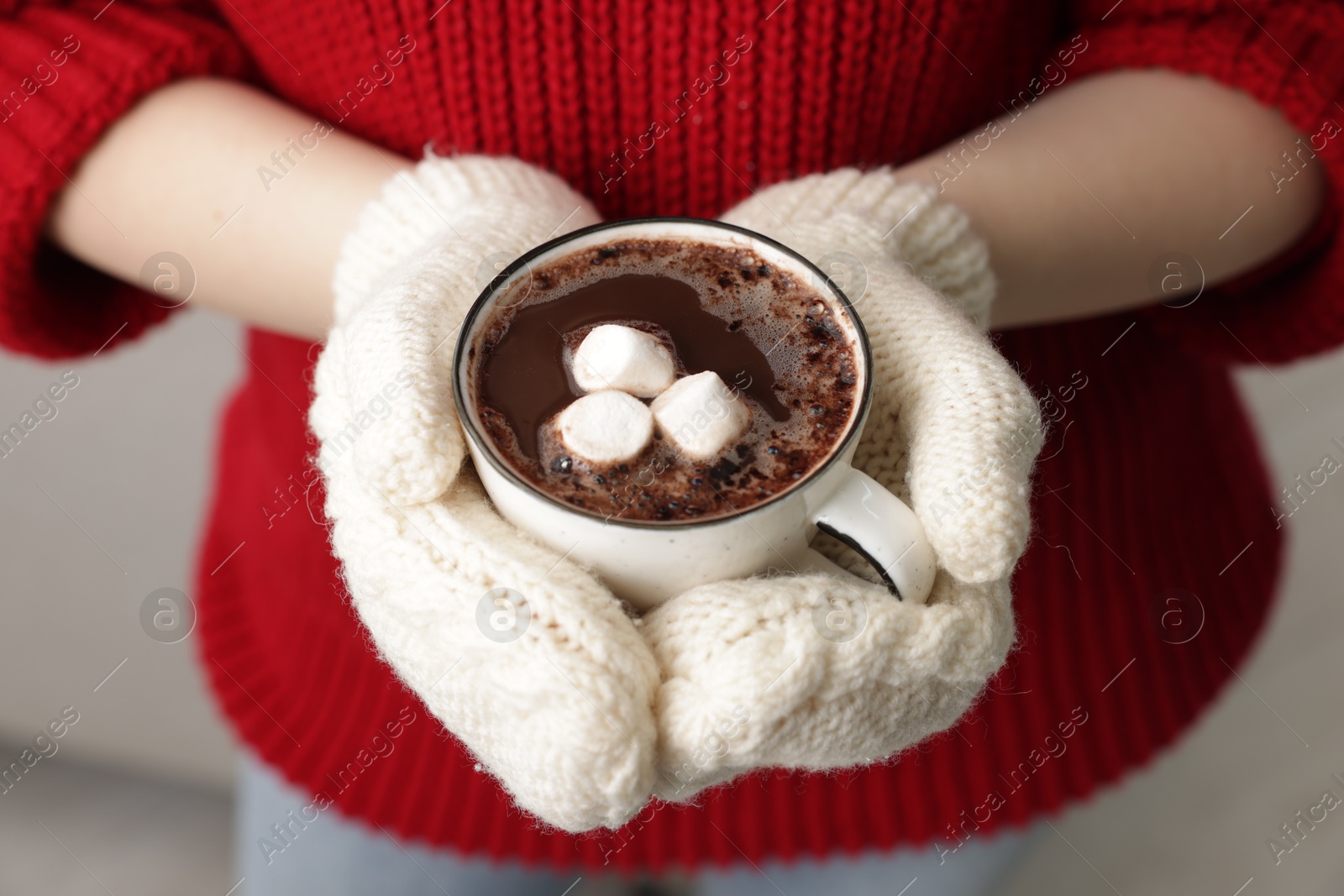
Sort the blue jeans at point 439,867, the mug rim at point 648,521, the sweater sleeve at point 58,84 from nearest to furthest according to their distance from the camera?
the mug rim at point 648,521 < the sweater sleeve at point 58,84 < the blue jeans at point 439,867

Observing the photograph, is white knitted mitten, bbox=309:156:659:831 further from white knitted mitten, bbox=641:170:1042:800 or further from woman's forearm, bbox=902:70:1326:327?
woman's forearm, bbox=902:70:1326:327

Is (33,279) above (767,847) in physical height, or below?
above

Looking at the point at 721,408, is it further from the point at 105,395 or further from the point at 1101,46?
the point at 105,395

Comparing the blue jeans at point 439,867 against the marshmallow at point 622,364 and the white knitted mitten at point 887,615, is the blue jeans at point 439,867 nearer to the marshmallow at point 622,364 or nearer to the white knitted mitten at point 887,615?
the white knitted mitten at point 887,615

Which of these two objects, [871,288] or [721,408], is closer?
[721,408]

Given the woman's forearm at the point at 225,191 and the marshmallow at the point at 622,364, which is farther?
the woman's forearm at the point at 225,191

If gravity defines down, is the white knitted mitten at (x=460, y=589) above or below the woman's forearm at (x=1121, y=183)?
below

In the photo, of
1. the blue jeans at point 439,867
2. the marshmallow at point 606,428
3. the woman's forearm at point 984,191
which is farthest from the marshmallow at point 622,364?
the blue jeans at point 439,867

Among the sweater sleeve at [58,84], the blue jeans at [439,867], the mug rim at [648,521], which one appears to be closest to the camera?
the mug rim at [648,521]

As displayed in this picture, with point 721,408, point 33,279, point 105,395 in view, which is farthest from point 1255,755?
point 105,395
